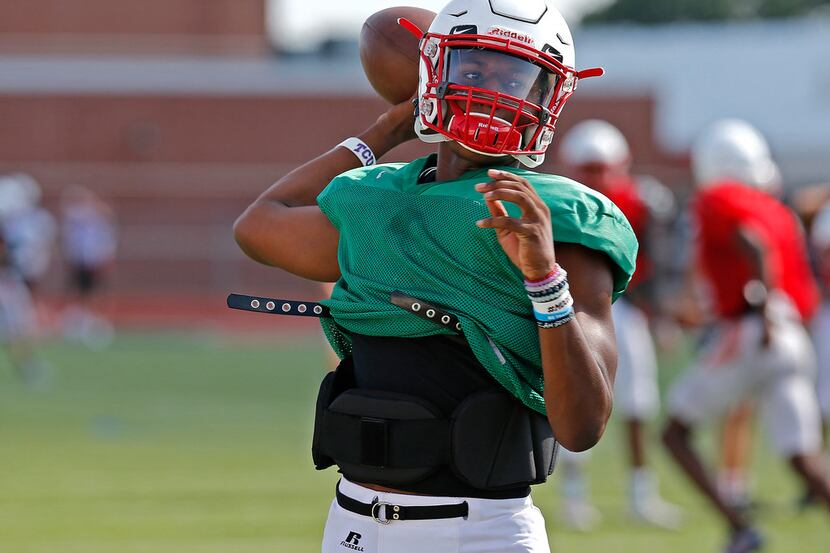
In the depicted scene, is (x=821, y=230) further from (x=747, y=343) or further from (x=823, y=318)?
(x=747, y=343)

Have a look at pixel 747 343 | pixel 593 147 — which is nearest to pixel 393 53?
pixel 747 343

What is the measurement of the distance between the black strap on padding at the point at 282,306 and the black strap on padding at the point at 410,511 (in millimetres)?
428


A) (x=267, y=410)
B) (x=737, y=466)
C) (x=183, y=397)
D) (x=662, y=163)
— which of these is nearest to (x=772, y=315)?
(x=737, y=466)

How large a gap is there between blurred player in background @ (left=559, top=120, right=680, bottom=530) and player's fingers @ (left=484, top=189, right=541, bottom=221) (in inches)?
223

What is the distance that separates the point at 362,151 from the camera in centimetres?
363

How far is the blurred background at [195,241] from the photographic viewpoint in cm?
873

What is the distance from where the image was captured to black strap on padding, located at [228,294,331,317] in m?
3.30

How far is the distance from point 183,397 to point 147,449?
358 cm

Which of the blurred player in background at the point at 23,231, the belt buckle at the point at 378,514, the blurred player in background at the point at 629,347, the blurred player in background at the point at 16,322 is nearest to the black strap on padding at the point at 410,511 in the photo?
the belt buckle at the point at 378,514

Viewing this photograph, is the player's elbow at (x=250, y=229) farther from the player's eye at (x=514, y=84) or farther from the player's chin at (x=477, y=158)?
the player's eye at (x=514, y=84)

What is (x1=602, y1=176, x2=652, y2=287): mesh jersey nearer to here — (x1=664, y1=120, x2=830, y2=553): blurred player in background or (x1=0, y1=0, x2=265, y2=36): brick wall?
(x1=664, y1=120, x2=830, y2=553): blurred player in background

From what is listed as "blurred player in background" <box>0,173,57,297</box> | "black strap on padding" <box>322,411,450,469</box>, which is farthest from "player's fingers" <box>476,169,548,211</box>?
"blurred player in background" <box>0,173,57,297</box>

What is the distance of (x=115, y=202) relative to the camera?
30141 mm

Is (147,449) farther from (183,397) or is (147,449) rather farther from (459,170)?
(459,170)
